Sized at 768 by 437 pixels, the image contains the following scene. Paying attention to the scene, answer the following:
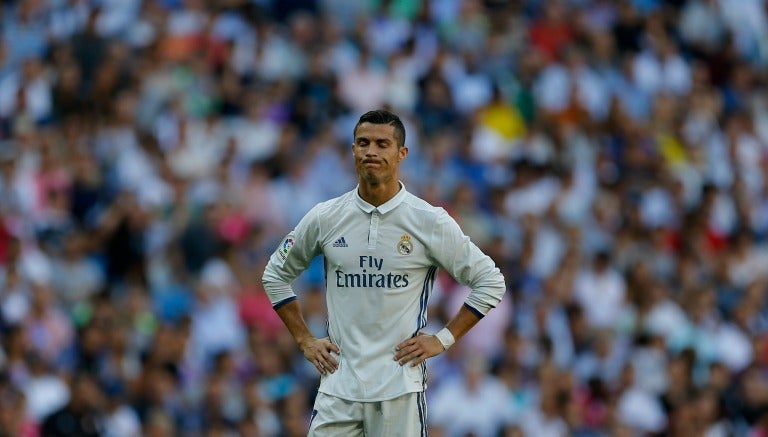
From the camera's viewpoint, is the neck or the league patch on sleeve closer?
the neck

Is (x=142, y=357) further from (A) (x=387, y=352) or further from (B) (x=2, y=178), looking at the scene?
(A) (x=387, y=352)

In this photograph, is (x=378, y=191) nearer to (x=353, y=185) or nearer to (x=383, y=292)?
(x=383, y=292)

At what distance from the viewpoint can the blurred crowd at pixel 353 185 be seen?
15281 millimetres

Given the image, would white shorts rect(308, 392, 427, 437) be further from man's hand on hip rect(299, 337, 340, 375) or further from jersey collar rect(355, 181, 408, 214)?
jersey collar rect(355, 181, 408, 214)

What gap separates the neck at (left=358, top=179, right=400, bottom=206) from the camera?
8.90 meters

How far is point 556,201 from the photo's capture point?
18.3 meters

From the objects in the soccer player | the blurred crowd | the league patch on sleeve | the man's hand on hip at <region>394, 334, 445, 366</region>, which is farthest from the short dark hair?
Answer: the blurred crowd

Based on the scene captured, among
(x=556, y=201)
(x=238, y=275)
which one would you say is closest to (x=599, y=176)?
(x=556, y=201)

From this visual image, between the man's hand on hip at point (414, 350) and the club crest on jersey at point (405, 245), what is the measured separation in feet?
1.57

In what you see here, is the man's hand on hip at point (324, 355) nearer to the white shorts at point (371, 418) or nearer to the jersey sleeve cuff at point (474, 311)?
the white shorts at point (371, 418)

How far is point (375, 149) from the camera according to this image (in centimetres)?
876

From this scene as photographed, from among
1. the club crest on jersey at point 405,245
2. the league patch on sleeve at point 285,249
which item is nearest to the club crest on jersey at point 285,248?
the league patch on sleeve at point 285,249

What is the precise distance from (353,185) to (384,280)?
8.47m

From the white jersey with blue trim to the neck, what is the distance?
0.04 m
